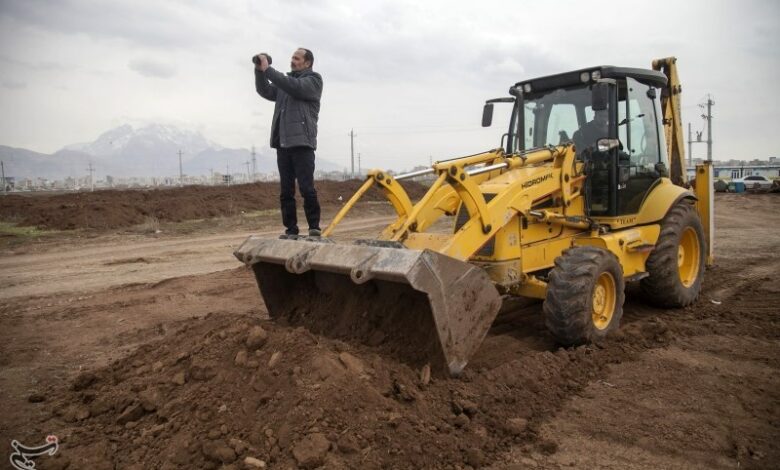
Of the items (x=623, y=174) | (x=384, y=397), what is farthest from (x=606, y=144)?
(x=384, y=397)

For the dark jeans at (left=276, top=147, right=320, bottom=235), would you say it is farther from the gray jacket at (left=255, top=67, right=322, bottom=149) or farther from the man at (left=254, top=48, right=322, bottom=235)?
the gray jacket at (left=255, top=67, right=322, bottom=149)

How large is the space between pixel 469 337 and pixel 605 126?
131 inches

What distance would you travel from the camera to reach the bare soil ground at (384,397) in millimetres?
3395

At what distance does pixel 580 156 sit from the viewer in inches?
250

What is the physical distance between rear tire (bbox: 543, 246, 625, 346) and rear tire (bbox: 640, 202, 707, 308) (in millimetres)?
1540

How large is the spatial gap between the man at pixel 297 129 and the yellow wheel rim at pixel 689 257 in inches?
179

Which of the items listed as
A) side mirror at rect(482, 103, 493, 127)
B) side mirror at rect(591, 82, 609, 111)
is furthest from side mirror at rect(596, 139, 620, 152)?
side mirror at rect(482, 103, 493, 127)

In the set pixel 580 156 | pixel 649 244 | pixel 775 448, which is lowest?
pixel 775 448

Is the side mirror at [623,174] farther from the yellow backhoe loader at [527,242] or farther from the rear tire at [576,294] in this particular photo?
the rear tire at [576,294]

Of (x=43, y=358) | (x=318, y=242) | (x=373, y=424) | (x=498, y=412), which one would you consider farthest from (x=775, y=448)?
(x=43, y=358)

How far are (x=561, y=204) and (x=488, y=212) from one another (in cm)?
144

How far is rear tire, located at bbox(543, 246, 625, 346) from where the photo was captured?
4.86 m

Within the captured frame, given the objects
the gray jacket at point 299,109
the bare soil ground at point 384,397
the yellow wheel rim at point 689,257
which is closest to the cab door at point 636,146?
the yellow wheel rim at point 689,257

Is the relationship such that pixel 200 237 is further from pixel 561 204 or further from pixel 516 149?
pixel 561 204
